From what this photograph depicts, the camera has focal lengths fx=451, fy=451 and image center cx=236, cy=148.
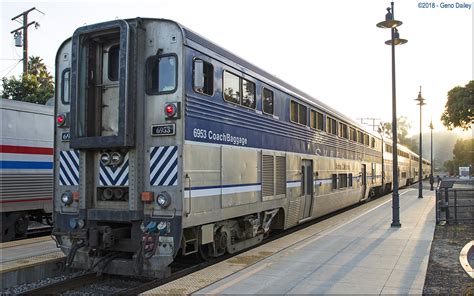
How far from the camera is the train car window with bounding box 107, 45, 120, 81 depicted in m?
7.26

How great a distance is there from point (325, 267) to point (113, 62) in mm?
4778

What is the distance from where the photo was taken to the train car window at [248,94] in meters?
8.66

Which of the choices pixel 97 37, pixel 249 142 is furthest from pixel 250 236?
pixel 97 37

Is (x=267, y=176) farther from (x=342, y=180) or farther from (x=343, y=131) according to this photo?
(x=343, y=131)

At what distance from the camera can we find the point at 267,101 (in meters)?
9.73

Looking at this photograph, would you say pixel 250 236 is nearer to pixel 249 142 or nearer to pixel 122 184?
pixel 249 142

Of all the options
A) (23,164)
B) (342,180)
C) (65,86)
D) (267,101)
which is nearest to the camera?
(65,86)

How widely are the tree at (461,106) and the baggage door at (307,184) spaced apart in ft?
46.9

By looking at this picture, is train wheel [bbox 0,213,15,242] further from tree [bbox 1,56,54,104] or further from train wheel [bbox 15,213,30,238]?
tree [bbox 1,56,54,104]

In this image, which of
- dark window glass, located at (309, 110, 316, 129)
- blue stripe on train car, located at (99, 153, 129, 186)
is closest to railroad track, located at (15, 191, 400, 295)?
blue stripe on train car, located at (99, 153, 129, 186)

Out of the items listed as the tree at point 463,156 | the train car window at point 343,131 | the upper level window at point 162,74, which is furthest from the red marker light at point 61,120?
the tree at point 463,156

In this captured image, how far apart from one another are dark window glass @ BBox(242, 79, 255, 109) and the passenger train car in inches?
3.8

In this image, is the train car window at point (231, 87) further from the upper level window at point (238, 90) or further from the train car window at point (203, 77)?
the train car window at point (203, 77)

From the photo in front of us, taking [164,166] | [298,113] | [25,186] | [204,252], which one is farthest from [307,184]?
[25,186]
